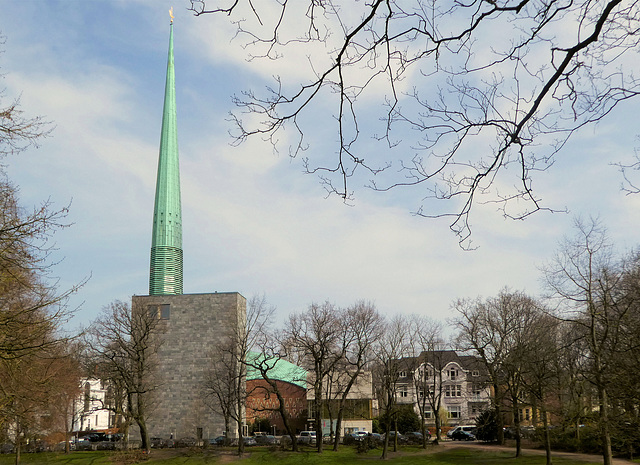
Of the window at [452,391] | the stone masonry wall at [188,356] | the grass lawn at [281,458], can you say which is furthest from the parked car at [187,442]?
the window at [452,391]

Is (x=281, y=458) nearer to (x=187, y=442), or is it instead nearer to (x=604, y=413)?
(x=187, y=442)

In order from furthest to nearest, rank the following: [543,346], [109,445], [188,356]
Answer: [188,356] < [109,445] < [543,346]

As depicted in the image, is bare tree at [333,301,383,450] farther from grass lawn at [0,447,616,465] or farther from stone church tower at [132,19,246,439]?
stone church tower at [132,19,246,439]

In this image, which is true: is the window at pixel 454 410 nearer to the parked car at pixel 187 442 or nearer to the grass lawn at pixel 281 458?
the grass lawn at pixel 281 458

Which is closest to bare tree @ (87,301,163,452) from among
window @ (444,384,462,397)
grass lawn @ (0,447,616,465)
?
grass lawn @ (0,447,616,465)

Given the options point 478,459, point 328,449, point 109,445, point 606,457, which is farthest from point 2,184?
point 109,445

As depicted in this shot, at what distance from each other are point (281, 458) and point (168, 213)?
135 feet

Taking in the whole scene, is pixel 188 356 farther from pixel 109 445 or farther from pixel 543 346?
pixel 543 346

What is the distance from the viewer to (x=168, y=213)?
77562 mm

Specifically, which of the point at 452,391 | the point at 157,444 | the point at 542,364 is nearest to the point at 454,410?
the point at 452,391

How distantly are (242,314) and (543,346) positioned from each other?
4437 centimetres

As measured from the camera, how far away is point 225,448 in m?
53.2

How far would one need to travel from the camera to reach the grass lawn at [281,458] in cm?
4241

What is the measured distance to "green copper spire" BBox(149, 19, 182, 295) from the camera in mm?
74812
